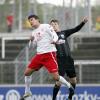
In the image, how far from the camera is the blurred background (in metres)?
22.1

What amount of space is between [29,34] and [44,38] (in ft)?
35.8

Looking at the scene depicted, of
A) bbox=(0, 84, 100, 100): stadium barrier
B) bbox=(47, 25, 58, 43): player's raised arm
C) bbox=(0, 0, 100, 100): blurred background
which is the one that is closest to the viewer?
bbox=(47, 25, 58, 43): player's raised arm

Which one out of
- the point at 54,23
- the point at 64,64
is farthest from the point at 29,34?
the point at 54,23

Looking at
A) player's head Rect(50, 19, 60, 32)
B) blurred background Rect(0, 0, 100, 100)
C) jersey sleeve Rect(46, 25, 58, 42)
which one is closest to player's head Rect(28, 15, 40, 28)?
jersey sleeve Rect(46, 25, 58, 42)

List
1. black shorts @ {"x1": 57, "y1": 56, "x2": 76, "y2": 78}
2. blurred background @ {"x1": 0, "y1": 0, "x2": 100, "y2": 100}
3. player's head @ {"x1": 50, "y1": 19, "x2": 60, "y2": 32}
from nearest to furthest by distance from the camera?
1. player's head @ {"x1": 50, "y1": 19, "x2": 60, "y2": 32}
2. black shorts @ {"x1": 57, "y1": 56, "x2": 76, "y2": 78}
3. blurred background @ {"x1": 0, "y1": 0, "x2": 100, "y2": 100}

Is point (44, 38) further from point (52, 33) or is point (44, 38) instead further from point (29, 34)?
point (29, 34)

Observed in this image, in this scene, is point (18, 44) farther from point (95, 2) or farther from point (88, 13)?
point (95, 2)

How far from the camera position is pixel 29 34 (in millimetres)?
28031

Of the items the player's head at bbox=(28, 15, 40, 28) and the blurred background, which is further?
the blurred background

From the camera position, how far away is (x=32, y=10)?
3119 cm

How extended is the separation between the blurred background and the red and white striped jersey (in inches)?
172

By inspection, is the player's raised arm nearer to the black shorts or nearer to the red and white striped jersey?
the red and white striped jersey

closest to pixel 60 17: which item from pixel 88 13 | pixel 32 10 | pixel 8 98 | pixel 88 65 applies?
pixel 88 13

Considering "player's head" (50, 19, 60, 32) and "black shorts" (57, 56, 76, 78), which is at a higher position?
"player's head" (50, 19, 60, 32)
